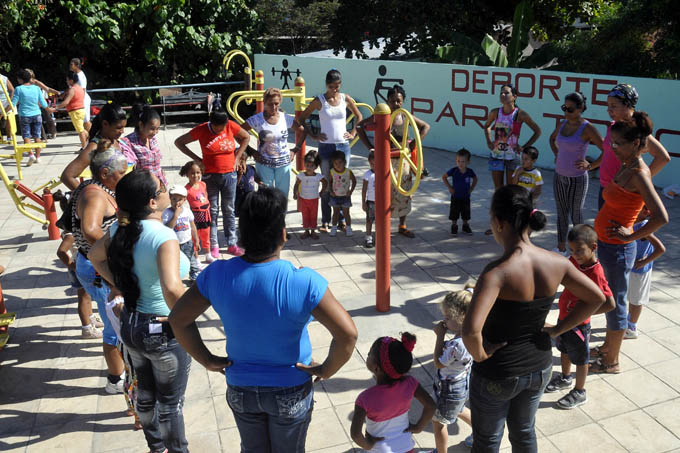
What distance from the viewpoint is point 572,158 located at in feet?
21.4

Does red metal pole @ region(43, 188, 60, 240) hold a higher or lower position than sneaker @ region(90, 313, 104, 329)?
higher

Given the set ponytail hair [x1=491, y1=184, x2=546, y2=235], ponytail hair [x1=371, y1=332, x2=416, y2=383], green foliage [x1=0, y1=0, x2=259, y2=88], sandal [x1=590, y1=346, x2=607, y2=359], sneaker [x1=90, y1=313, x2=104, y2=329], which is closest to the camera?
ponytail hair [x1=491, y1=184, x2=546, y2=235]

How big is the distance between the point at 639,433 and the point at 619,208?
1523 mm

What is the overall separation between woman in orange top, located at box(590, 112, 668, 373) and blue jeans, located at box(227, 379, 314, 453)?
275cm

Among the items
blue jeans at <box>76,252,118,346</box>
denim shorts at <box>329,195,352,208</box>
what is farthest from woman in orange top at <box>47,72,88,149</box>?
blue jeans at <box>76,252,118,346</box>

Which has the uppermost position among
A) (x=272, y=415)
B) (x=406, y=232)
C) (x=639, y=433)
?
(x=272, y=415)

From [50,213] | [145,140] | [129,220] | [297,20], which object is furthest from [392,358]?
[297,20]

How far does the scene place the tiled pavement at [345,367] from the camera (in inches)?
162

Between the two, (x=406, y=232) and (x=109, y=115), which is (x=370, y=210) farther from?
(x=109, y=115)

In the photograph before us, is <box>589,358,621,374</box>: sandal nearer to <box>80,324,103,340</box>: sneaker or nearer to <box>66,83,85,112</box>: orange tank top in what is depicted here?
<box>80,324,103,340</box>: sneaker

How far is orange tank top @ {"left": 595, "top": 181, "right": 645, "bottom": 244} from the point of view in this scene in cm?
447

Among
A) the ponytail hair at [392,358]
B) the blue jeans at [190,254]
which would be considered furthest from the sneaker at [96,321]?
the ponytail hair at [392,358]

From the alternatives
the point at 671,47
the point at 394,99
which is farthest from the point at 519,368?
the point at 671,47

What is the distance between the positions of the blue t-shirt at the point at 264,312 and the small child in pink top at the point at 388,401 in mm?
542
